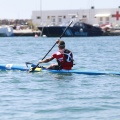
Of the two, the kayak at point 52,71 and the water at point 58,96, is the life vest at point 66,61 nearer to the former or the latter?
the kayak at point 52,71

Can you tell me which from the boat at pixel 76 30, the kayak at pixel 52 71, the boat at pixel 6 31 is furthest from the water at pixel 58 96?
the boat at pixel 6 31

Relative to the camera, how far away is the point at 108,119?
16.3 meters

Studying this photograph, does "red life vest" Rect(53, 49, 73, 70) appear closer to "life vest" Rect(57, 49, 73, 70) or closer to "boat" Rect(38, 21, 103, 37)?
"life vest" Rect(57, 49, 73, 70)

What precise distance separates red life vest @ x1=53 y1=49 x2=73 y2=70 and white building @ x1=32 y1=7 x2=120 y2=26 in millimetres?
91228

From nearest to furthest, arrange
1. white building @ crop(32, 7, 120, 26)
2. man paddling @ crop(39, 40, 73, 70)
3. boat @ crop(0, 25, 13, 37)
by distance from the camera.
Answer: man paddling @ crop(39, 40, 73, 70), boat @ crop(0, 25, 13, 37), white building @ crop(32, 7, 120, 26)

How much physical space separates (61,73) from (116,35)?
83995mm

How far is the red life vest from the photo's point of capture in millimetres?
24172

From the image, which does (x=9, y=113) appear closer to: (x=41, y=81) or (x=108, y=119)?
(x=108, y=119)

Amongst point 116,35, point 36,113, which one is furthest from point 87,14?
point 36,113

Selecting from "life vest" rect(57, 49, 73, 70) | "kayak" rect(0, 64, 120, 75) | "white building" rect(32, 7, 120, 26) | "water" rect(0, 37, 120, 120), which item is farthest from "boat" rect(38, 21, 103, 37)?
"life vest" rect(57, 49, 73, 70)

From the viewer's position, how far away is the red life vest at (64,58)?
952 inches

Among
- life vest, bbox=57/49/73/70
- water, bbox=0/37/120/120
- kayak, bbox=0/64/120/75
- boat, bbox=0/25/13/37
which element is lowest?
boat, bbox=0/25/13/37

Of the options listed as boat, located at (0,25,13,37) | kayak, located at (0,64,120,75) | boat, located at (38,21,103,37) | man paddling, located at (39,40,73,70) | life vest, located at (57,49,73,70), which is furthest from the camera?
boat, located at (0,25,13,37)

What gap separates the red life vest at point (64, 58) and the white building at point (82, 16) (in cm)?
9123
